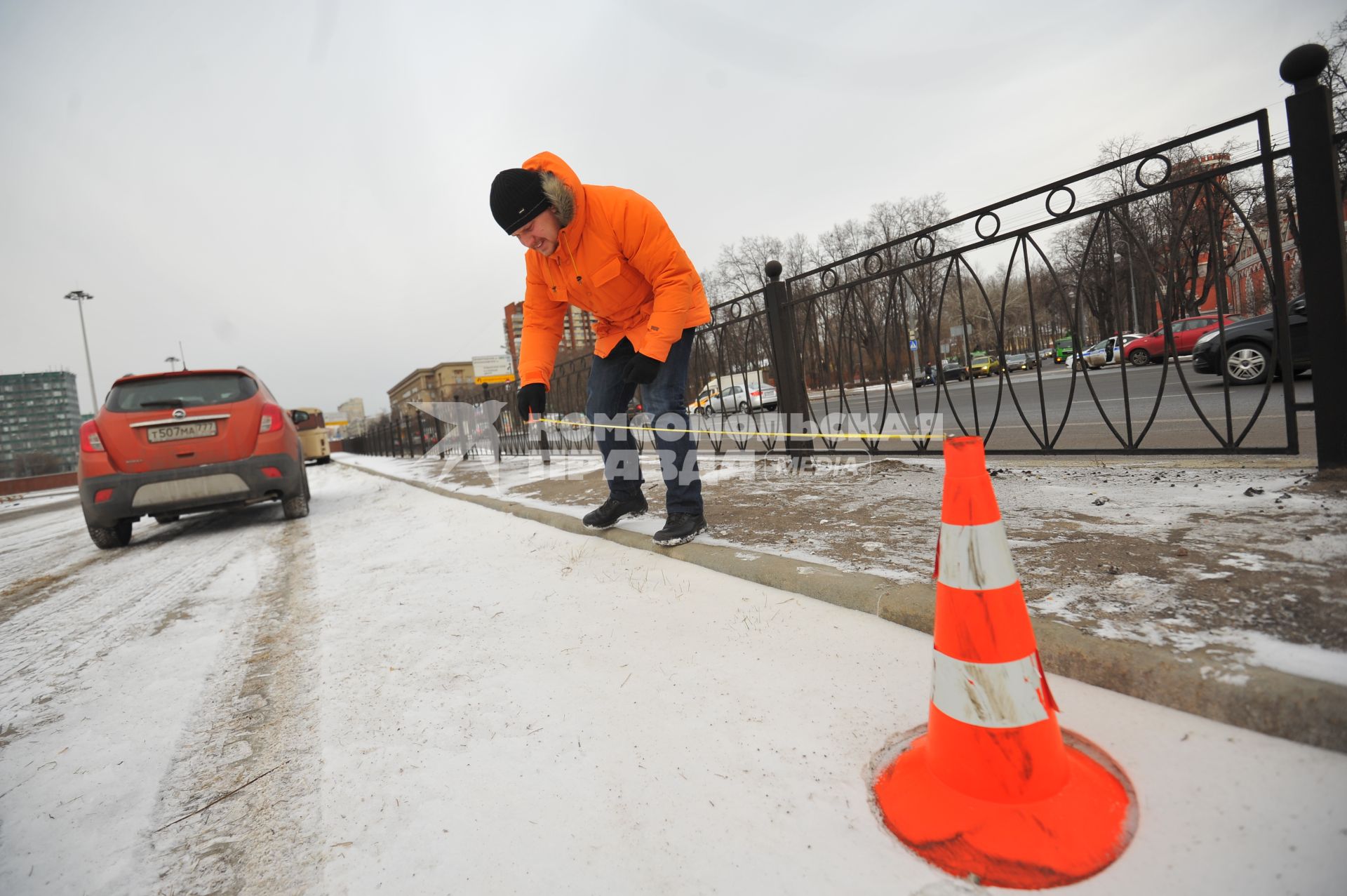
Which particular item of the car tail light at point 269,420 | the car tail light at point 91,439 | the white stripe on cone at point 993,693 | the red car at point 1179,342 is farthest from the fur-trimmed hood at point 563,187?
the red car at point 1179,342

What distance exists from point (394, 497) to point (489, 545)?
4157 millimetres

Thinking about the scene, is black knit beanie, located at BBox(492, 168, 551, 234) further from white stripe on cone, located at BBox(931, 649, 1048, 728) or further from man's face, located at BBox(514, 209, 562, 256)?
white stripe on cone, located at BBox(931, 649, 1048, 728)

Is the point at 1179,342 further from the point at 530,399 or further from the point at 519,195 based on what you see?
the point at 519,195

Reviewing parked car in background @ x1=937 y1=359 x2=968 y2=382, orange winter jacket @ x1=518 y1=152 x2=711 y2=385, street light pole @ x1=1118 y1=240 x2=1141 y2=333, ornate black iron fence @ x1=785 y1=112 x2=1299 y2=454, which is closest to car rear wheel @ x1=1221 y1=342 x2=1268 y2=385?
ornate black iron fence @ x1=785 y1=112 x2=1299 y2=454

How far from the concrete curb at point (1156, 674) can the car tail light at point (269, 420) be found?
5.13m

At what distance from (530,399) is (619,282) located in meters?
0.81

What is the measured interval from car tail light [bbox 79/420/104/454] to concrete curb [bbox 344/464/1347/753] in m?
5.51

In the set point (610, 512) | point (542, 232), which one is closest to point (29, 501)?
point (610, 512)

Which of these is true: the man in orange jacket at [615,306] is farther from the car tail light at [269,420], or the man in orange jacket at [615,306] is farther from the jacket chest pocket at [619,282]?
the car tail light at [269,420]

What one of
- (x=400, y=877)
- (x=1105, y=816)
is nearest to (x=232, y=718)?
(x=400, y=877)

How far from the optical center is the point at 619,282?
2.70 m

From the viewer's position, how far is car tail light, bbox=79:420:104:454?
452 centimetres

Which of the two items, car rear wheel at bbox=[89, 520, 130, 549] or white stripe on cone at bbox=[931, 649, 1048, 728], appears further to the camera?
car rear wheel at bbox=[89, 520, 130, 549]

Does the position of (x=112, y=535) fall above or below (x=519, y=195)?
below
